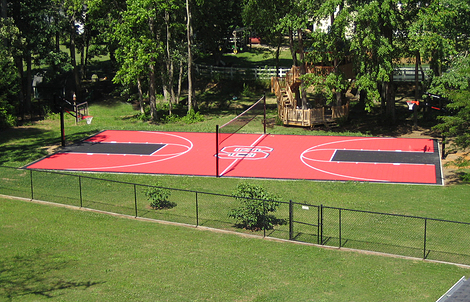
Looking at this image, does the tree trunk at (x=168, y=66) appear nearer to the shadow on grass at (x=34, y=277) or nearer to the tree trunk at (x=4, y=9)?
the tree trunk at (x=4, y=9)

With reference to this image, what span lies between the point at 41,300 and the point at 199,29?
1951 inches

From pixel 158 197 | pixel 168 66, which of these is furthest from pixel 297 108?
pixel 158 197

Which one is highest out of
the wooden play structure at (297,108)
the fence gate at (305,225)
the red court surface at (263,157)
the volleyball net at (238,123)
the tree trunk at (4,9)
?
the tree trunk at (4,9)

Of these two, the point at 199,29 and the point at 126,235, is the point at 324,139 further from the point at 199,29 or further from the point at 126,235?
the point at 199,29

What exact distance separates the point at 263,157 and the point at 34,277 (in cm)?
1992

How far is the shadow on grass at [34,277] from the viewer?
1493cm

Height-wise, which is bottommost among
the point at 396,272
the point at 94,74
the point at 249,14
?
the point at 396,272

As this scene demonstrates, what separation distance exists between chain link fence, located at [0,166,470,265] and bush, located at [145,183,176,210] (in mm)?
440

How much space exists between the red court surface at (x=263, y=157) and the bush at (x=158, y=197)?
678 centimetres

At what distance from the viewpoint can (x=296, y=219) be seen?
22.4 m

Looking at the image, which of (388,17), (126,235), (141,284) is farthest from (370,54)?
(141,284)

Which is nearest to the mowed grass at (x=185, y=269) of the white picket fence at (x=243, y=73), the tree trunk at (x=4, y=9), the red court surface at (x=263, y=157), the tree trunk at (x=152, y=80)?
the red court surface at (x=263, y=157)

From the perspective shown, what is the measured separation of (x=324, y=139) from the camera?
3825 cm

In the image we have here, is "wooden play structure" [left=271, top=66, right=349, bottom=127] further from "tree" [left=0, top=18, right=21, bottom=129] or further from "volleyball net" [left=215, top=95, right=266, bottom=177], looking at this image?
"tree" [left=0, top=18, right=21, bottom=129]
